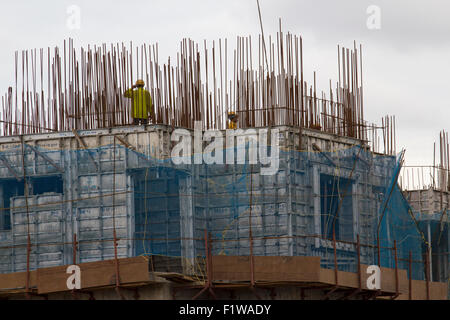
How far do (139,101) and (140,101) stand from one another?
3 centimetres

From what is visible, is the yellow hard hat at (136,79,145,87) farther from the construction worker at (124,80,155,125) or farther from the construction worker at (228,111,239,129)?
the construction worker at (228,111,239,129)

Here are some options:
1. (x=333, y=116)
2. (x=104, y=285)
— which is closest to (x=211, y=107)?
(x=333, y=116)

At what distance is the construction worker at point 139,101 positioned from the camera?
127 ft

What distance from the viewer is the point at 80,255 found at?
1494 inches

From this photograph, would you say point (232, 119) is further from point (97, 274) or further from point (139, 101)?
point (97, 274)

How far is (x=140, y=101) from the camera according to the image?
38906 millimetres

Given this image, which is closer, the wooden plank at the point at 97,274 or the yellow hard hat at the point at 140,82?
the wooden plank at the point at 97,274

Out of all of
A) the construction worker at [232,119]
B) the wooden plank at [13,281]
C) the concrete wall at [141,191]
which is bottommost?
the wooden plank at [13,281]

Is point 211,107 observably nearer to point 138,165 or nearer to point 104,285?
point 138,165

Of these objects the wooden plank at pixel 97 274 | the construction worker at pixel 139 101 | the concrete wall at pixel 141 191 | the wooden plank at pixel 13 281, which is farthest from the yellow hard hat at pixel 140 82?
the wooden plank at pixel 13 281

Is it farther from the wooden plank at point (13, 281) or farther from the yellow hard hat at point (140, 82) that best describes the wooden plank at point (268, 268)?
the yellow hard hat at point (140, 82)

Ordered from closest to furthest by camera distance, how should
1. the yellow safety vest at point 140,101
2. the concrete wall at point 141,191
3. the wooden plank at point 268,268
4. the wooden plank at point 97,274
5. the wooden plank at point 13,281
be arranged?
1. the wooden plank at point 97,274
2. the wooden plank at point 268,268
3. the wooden plank at point 13,281
4. the concrete wall at point 141,191
5. the yellow safety vest at point 140,101

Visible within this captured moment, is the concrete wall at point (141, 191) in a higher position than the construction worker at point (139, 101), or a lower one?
lower

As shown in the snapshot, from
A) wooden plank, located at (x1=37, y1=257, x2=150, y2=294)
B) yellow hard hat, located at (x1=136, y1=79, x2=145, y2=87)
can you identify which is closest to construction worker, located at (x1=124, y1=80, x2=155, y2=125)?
yellow hard hat, located at (x1=136, y1=79, x2=145, y2=87)
